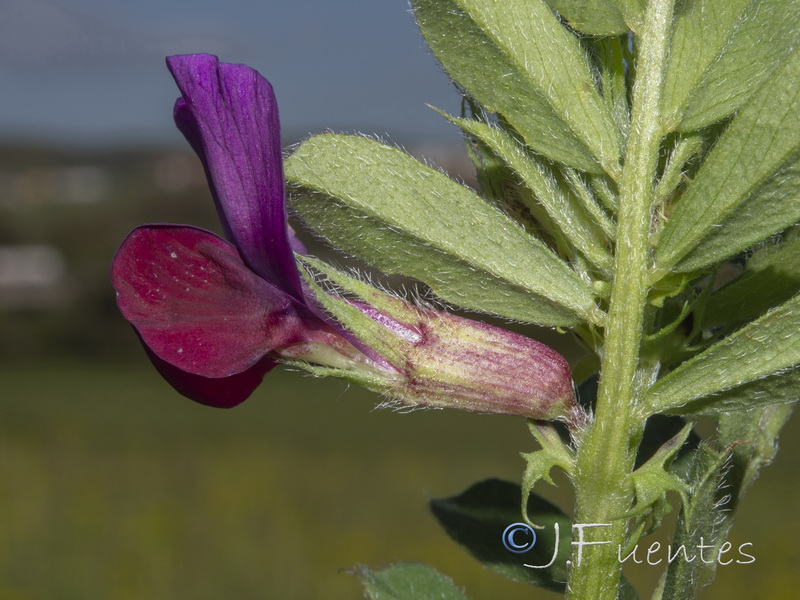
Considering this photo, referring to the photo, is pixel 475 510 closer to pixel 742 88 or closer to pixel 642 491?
pixel 642 491

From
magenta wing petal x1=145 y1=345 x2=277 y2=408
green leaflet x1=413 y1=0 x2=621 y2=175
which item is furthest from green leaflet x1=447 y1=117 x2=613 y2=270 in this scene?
magenta wing petal x1=145 y1=345 x2=277 y2=408

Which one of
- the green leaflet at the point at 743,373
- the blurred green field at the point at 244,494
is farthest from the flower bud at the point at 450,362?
the blurred green field at the point at 244,494

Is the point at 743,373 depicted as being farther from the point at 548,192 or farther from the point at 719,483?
the point at 548,192

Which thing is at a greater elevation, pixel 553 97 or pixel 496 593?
pixel 553 97


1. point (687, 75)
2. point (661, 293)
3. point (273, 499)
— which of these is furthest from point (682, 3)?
point (273, 499)

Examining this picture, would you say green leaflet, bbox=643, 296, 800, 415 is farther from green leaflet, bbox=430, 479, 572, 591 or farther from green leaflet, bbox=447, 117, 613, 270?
green leaflet, bbox=430, 479, 572, 591
